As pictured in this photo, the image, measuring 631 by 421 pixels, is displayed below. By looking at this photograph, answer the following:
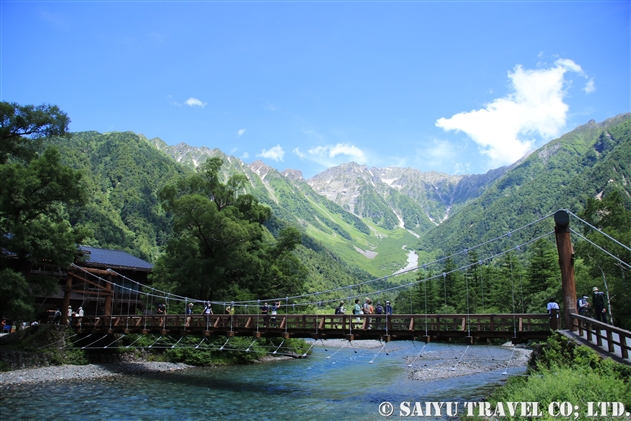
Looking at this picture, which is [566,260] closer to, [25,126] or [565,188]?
[25,126]

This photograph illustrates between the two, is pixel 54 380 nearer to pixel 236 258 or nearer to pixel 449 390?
pixel 236 258

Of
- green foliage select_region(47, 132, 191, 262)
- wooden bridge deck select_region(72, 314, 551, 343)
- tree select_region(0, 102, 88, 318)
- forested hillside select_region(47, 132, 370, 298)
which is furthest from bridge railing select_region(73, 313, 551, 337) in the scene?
forested hillside select_region(47, 132, 370, 298)

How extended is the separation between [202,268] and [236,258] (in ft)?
7.97

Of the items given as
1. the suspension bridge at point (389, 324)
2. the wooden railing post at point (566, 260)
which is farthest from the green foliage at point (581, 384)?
the wooden railing post at point (566, 260)

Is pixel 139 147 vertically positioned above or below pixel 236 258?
above

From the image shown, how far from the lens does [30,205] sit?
23.4 m

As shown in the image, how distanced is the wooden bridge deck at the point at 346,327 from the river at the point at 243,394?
2.40 metres

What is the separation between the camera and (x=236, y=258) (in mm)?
33406

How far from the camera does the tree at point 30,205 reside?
22.4 m

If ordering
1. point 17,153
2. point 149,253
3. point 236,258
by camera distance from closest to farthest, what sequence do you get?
point 17,153
point 236,258
point 149,253

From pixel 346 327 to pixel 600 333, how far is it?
10.1 metres

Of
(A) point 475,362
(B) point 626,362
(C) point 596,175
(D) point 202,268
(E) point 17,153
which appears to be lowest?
(A) point 475,362

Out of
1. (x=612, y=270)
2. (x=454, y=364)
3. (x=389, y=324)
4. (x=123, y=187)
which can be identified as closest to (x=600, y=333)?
(x=389, y=324)

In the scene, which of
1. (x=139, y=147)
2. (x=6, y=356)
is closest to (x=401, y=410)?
(x=6, y=356)
